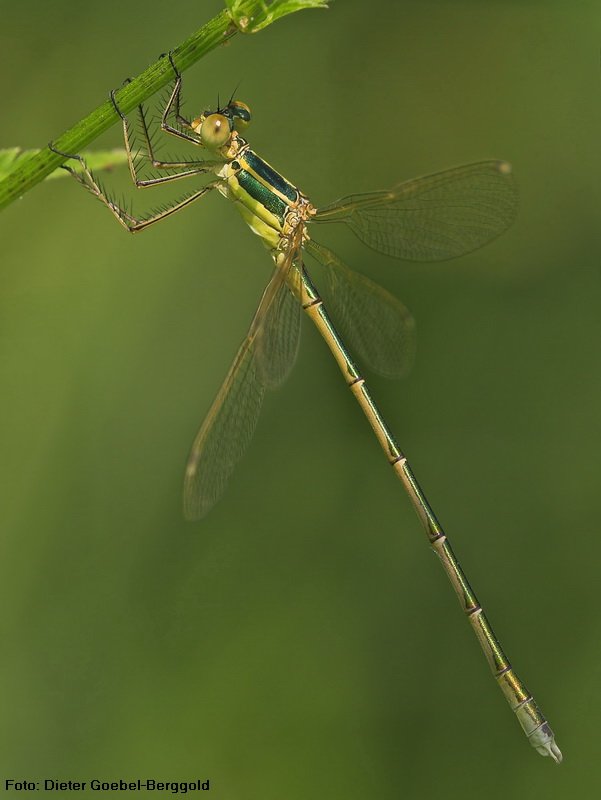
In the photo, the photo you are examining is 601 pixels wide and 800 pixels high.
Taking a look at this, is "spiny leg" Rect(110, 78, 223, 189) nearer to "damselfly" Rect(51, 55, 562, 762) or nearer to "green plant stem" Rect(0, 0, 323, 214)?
"damselfly" Rect(51, 55, 562, 762)

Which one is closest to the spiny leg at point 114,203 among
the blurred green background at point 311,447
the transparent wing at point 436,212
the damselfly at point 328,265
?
the damselfly at point 328,265

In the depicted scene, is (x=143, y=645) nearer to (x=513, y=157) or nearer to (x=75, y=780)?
(x=75, y=780)

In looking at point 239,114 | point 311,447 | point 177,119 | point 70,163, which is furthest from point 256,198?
point 311,447

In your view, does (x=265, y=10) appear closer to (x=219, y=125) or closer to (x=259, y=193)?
(x=219, y=125)

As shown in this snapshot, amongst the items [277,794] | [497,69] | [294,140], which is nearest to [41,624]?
[277,794]

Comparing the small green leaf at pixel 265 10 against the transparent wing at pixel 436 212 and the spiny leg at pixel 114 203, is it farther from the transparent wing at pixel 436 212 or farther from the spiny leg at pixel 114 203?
the transparent wing at pixel 436 212

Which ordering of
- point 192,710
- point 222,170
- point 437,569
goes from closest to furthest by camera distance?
point 222,170 < point 192,710 < point 437,569
